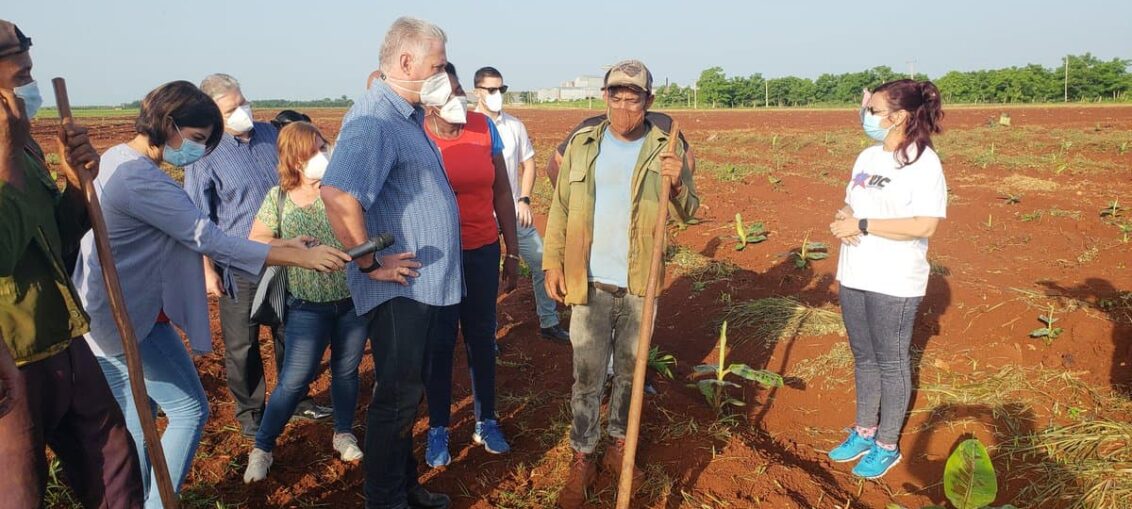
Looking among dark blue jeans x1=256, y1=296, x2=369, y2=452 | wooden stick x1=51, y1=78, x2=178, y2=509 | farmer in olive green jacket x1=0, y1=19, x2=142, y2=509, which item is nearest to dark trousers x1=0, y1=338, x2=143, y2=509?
farmer in olive green jacket x1=0, y1=19, x2=142, y2=509

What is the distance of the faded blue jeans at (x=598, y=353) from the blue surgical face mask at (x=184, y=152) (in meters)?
1.61

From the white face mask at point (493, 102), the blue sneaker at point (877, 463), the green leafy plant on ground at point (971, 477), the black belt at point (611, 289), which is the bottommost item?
the blue sneaker at point (877, 463)

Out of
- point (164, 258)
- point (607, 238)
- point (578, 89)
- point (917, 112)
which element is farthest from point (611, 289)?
point (578, 89)

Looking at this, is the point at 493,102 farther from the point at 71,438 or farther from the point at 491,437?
the point at 71,438

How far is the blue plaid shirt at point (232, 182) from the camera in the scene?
346 cm

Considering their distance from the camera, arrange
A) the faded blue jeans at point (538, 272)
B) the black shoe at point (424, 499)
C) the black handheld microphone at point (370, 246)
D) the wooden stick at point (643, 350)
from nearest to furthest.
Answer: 1. the black handheld microphone at point (370, 246)
2. the wooden stick at point (643, 350)
3. the black shoe at point (424, 499)
4. the faded blue jeans at point (538, 272)

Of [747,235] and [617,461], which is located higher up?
[747,235]

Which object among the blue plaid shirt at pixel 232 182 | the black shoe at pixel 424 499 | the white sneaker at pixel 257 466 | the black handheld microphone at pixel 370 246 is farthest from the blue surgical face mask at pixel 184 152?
the black shoe at pixel 424 499

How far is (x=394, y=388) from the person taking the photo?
2588 millimetres

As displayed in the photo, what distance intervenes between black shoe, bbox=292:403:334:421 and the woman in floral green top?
68cm

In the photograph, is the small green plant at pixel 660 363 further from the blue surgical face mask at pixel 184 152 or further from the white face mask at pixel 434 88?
the blue surgical face mask at pixel 184 152

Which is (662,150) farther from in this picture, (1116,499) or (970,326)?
(970,326)

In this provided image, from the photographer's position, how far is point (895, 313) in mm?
3029

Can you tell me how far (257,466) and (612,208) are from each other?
2.07m
